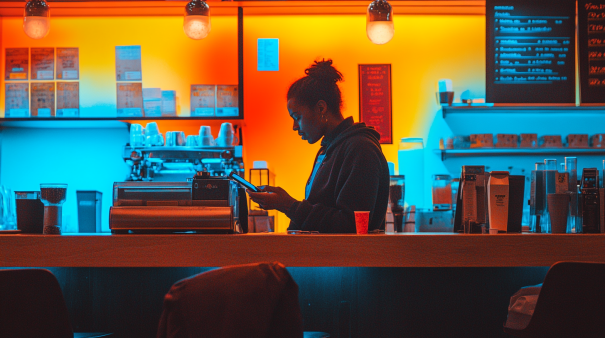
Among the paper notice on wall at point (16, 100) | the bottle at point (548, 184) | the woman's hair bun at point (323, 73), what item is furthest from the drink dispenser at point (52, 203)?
the paper notice on wall at point (16, 100)

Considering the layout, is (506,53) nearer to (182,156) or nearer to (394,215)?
(394,215)

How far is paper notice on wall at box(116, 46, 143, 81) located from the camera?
4.26 m

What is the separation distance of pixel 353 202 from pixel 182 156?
2.20 m

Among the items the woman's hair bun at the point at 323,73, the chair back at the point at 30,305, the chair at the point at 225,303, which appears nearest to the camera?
the chair at the point at 225,303

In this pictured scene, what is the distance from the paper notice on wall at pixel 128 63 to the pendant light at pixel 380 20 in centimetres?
202

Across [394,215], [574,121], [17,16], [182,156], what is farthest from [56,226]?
[574,121]

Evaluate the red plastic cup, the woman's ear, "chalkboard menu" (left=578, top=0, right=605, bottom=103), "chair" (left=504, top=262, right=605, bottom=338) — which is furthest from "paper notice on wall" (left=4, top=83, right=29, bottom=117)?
"chalkboard menu" (left=578, top=0, right=605, bottom=103)

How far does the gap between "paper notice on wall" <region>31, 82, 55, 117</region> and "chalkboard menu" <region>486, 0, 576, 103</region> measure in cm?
339

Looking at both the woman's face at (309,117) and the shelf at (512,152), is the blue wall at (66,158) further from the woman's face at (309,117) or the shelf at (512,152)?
the shelf at (512,152)

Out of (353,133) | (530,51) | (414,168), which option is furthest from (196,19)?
(530,51)

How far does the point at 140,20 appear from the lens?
434 cm

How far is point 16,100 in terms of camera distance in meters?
4.19

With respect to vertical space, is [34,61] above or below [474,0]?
below

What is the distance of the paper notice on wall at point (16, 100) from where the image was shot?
13.6ft
